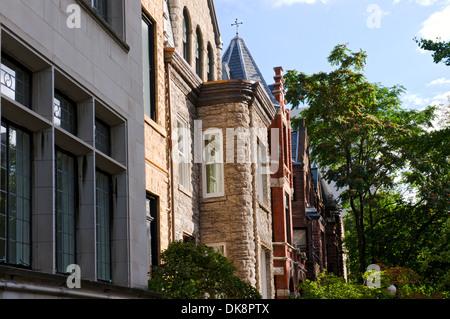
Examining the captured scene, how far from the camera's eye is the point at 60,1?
421 inches

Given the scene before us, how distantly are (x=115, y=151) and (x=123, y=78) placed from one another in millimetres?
1297

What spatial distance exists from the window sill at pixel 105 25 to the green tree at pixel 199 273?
4.84 m

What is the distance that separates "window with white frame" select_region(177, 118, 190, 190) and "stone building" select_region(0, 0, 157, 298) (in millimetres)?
7891

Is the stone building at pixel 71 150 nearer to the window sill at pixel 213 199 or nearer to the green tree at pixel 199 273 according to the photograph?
the green tree at pixel 199 273

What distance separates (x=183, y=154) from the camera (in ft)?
72.7

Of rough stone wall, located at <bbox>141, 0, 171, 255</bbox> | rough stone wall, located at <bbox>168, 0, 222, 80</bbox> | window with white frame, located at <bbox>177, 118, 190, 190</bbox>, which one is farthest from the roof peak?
rough stone wall, located at <bbox>141, 0, 171, 255</bbox>

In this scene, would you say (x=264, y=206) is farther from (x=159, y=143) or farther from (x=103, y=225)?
(x=103, y=225)

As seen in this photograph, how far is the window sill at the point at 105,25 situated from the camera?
1162 centimetres

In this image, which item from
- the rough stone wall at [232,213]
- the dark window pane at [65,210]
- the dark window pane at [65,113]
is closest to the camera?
the dark window pane at [65,210]

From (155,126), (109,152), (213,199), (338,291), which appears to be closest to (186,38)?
(213,199)

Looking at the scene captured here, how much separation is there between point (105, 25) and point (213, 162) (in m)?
11.6

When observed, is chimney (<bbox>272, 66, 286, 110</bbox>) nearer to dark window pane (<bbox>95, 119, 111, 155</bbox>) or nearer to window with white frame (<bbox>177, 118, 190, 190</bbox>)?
window with white frame (<bbox>177, 118, 190, 190</bbox>)

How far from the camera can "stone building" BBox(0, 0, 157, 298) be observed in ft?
31.1

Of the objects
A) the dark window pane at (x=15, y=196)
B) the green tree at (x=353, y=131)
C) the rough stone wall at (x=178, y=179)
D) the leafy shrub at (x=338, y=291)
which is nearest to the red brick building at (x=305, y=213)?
the green tree at (x=353, y=131)
